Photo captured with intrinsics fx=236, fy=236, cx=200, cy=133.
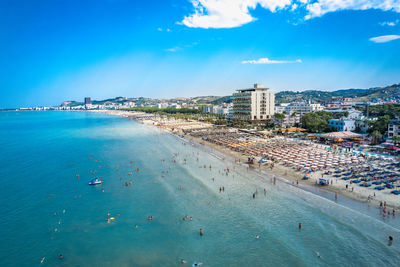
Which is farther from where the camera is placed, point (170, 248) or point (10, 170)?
point (10, 170)

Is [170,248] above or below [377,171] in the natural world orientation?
below

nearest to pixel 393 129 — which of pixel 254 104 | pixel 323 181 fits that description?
pixel 323 181

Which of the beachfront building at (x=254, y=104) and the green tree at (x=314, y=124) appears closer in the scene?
the green tree at (x=314, y=124)

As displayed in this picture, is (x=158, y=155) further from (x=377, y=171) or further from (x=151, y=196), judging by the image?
(x=377, y=171)

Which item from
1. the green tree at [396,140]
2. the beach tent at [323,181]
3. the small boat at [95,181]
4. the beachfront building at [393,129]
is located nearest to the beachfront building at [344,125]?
the beachfront building at [393,129]

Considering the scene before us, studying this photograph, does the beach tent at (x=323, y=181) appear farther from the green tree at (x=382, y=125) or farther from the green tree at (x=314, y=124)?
the green tree at (x=314, y=124)

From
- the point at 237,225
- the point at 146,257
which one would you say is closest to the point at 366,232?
the point at 237,225
